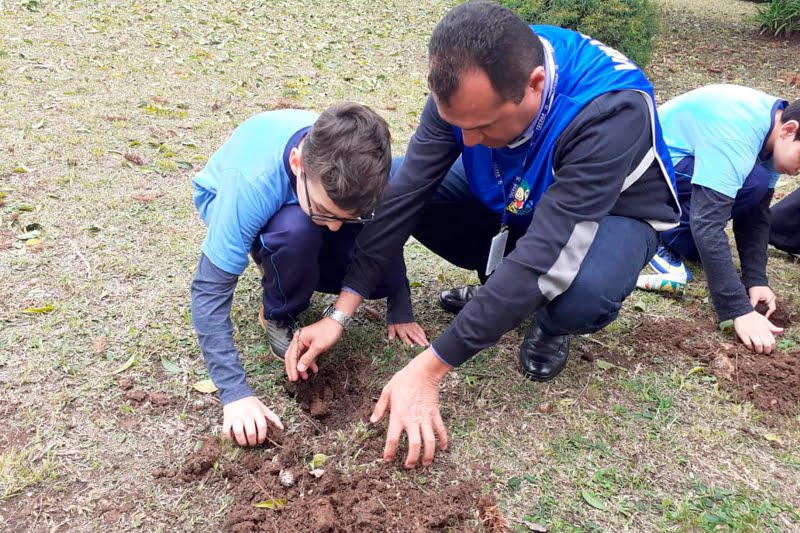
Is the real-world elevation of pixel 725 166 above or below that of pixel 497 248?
above

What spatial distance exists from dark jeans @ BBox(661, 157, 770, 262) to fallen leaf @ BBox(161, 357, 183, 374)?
7.84 feet

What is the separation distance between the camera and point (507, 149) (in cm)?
222

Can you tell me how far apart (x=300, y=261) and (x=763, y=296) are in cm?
223

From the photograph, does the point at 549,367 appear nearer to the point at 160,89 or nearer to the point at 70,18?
the point at 160,89

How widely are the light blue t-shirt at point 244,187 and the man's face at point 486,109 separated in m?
0.69

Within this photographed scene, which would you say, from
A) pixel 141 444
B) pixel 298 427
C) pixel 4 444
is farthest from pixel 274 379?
pixel 4 444

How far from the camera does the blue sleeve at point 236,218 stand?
2082 millimetres

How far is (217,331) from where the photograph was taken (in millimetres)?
2066

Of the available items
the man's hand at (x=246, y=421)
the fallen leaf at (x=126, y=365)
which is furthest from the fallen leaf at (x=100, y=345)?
the man's hand at (x=246, y=421)

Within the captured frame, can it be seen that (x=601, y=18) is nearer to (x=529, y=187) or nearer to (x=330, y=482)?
(x=529, y=187)

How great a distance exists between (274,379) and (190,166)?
218 cm

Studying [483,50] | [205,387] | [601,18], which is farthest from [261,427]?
[601,18]

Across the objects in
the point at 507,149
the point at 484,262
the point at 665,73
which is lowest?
the point at 665,73

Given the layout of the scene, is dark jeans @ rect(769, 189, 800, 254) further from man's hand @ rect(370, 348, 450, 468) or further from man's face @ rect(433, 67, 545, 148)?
man's hand @ rect(370, 348, 450, 468)
